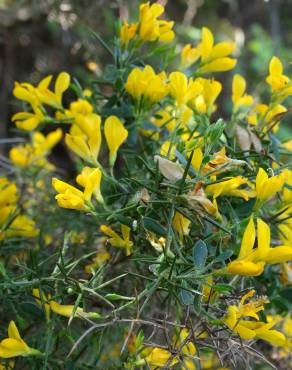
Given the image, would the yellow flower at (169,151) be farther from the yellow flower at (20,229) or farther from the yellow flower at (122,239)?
the yellow flower at (20,229)

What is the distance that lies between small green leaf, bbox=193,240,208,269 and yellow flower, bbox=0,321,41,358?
22 cm

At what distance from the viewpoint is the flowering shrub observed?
1.93 ft

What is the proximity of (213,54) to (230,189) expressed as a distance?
0.27 meters

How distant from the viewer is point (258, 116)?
0.84 m

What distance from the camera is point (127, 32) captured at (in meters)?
0.80

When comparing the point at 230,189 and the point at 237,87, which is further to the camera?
the point at 237,87

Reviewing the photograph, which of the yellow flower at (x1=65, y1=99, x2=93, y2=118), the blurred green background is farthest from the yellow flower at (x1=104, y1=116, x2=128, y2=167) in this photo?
the blurred green background

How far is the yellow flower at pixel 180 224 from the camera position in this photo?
0.62 meters

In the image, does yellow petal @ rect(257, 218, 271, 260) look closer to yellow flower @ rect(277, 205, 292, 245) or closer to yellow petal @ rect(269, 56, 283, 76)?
yellow flower @ rect(277, 205, 292, 245)

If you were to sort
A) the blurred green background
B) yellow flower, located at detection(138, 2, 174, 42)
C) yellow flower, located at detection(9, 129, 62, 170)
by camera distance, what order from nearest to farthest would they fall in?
yellow flower, located at detection(138, 2, 174, 42)
yellow flower, located at detection(9, 129, 62, 170)
the blurred green background

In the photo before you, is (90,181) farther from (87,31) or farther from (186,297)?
(87,31)

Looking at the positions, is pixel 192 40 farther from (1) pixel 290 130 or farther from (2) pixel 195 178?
(2) pixel 195 178

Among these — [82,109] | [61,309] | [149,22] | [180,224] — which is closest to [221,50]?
[149,22]

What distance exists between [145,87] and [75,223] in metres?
0.26
